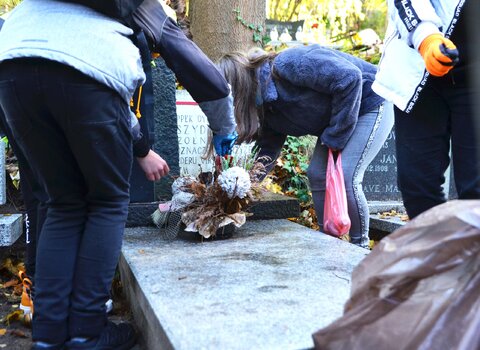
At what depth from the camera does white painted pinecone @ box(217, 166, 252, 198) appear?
105 inches

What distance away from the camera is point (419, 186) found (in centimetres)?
220

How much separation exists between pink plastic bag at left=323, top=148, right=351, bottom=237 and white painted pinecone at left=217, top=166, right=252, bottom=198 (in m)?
0.50

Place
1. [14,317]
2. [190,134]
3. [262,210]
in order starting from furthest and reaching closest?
[190,134] → [262,210] → [14,317]

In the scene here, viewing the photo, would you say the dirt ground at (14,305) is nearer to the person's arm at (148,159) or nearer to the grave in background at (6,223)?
the grave in background at (6,223)

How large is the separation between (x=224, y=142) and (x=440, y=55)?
1.11 m

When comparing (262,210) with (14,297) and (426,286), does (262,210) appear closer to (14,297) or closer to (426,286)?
(14,297)

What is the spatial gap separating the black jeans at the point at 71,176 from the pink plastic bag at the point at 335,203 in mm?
1398

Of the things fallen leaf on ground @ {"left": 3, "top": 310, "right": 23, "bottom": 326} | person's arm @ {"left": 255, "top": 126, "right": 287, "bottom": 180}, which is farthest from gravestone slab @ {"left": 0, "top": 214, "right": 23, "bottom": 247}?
person's arm @ {"left": 255, "top": 126, "right": 287, "bottom": 180}

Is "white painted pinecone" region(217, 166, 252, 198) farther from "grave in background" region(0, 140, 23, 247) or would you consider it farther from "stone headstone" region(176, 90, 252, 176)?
"grave in background" region(0, 140, 23, 247)

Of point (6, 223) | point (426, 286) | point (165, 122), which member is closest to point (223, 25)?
point (165, 122)

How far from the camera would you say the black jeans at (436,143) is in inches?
79.7

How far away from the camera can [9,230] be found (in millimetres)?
2875

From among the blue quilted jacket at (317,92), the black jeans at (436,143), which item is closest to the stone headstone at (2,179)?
the blue quilted jacket at (317,92)

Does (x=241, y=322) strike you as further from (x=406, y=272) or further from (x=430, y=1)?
(x=430, y=1)
